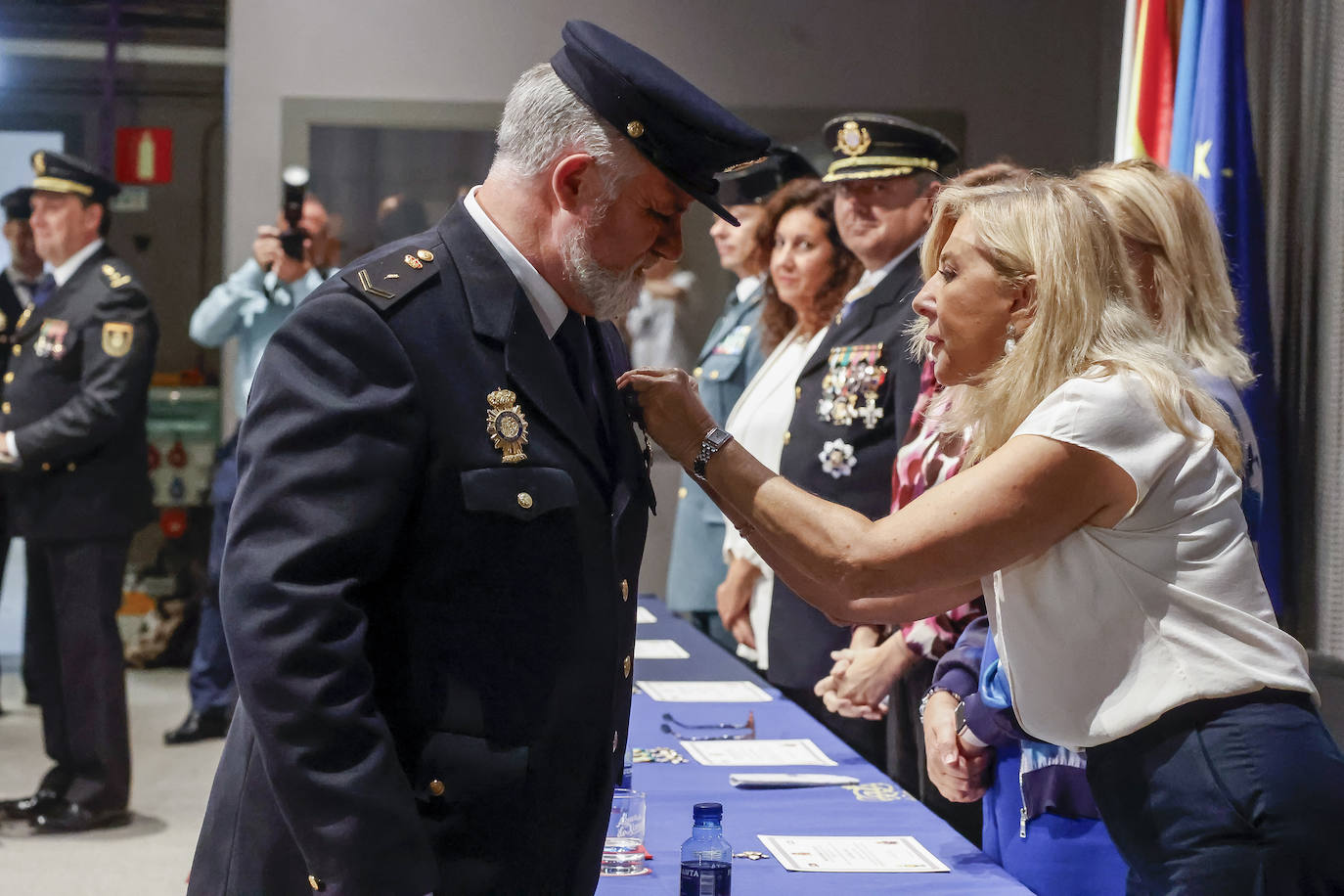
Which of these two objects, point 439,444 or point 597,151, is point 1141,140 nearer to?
point 597,151

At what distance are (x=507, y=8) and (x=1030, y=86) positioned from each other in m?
2.13

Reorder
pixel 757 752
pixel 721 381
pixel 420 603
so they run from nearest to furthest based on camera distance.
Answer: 1. pixel 420 603
2. pixel 757 752
3. pixel 721 381

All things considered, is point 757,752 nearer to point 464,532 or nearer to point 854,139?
point 464,532

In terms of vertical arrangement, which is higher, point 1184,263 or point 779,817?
point 1184,263

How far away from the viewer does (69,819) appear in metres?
3.91

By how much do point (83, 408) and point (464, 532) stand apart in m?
3.08

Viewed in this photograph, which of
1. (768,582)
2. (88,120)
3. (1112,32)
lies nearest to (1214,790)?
(768,582)

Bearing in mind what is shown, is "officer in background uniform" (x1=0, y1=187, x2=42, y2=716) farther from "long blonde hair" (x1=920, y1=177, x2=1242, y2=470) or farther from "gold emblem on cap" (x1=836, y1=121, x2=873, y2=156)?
"long blonde hair" (x1=920, y1=177, x2=1242, y2=470)

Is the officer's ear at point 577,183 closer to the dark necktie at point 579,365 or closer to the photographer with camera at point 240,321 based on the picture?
the dark necktie at point 579,365

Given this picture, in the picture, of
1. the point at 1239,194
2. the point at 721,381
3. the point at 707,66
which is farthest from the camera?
the point at 707,66

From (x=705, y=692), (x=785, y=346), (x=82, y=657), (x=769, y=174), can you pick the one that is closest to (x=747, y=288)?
(x=769, y=174)

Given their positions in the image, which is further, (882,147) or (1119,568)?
(882,147)

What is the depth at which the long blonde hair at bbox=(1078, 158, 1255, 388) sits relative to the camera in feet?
5.64

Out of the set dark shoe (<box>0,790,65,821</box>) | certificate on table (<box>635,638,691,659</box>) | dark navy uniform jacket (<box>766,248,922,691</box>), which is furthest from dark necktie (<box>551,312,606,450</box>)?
dark shoe (<box>0,790,65,821</box>)
